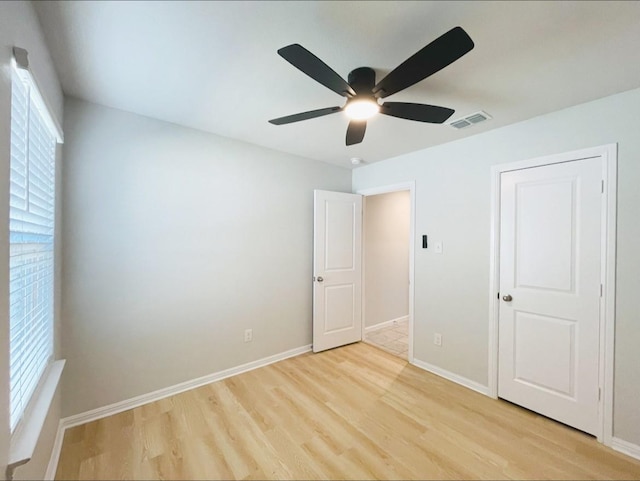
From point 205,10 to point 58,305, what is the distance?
6.81ft

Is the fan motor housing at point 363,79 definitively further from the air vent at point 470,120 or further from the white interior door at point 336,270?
the white interior door at point 336,270

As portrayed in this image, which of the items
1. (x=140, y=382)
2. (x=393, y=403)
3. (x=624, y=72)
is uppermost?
(x=624, y=72)

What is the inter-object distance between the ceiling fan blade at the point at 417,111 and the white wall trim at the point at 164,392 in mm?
2695

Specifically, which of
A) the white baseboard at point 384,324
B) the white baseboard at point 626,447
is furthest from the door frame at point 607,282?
the white baseboard at point 384,324

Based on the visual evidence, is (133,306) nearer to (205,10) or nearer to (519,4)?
(205,10)

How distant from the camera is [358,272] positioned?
3.62m

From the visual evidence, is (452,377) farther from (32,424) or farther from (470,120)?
(32,424)

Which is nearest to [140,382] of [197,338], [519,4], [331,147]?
[197,338]

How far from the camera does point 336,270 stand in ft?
11.2

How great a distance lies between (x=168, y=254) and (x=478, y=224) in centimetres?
284

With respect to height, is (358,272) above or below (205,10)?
below

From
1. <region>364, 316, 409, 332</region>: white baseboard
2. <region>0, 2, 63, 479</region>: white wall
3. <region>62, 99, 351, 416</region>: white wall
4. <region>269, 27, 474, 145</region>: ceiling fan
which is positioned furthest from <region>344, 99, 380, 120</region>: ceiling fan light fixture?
<region>364, 316, 409, 332</region>: white baseboard

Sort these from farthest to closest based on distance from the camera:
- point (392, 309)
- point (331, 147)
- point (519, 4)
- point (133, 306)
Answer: point (392, 309), point (331, 147), point (133, 306), point (519, 4)

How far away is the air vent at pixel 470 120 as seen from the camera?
2119 millimetres
